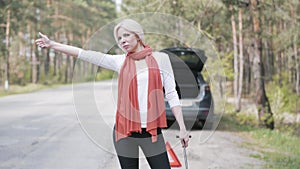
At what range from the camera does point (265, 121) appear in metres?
13.4

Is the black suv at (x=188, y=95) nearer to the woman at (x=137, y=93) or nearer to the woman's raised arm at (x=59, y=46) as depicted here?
the woman at (x=137, y=93)

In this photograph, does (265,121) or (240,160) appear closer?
(240,160)

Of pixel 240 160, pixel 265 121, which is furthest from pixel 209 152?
pixel 265 121

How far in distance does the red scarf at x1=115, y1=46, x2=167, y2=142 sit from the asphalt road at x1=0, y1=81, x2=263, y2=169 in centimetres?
49

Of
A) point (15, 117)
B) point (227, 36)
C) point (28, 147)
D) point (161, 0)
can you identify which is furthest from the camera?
point (227, 36)

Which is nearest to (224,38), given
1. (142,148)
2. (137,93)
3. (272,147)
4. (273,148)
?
(272,147)

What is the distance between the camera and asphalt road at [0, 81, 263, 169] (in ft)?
13.2

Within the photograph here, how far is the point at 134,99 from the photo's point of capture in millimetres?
2998

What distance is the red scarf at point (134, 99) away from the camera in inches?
118

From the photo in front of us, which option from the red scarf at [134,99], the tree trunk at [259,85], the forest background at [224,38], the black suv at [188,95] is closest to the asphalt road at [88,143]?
the black suv at [188,95]

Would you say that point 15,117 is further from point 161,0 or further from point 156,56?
point 156,56

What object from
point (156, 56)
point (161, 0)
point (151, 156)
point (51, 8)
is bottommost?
point (151, 156)

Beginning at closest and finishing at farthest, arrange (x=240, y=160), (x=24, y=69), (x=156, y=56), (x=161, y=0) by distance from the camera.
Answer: (x=156, y=56), (x=240, y=160), (x=161, y=0), (x=24, y=69)

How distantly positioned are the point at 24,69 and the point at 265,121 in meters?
34.1
